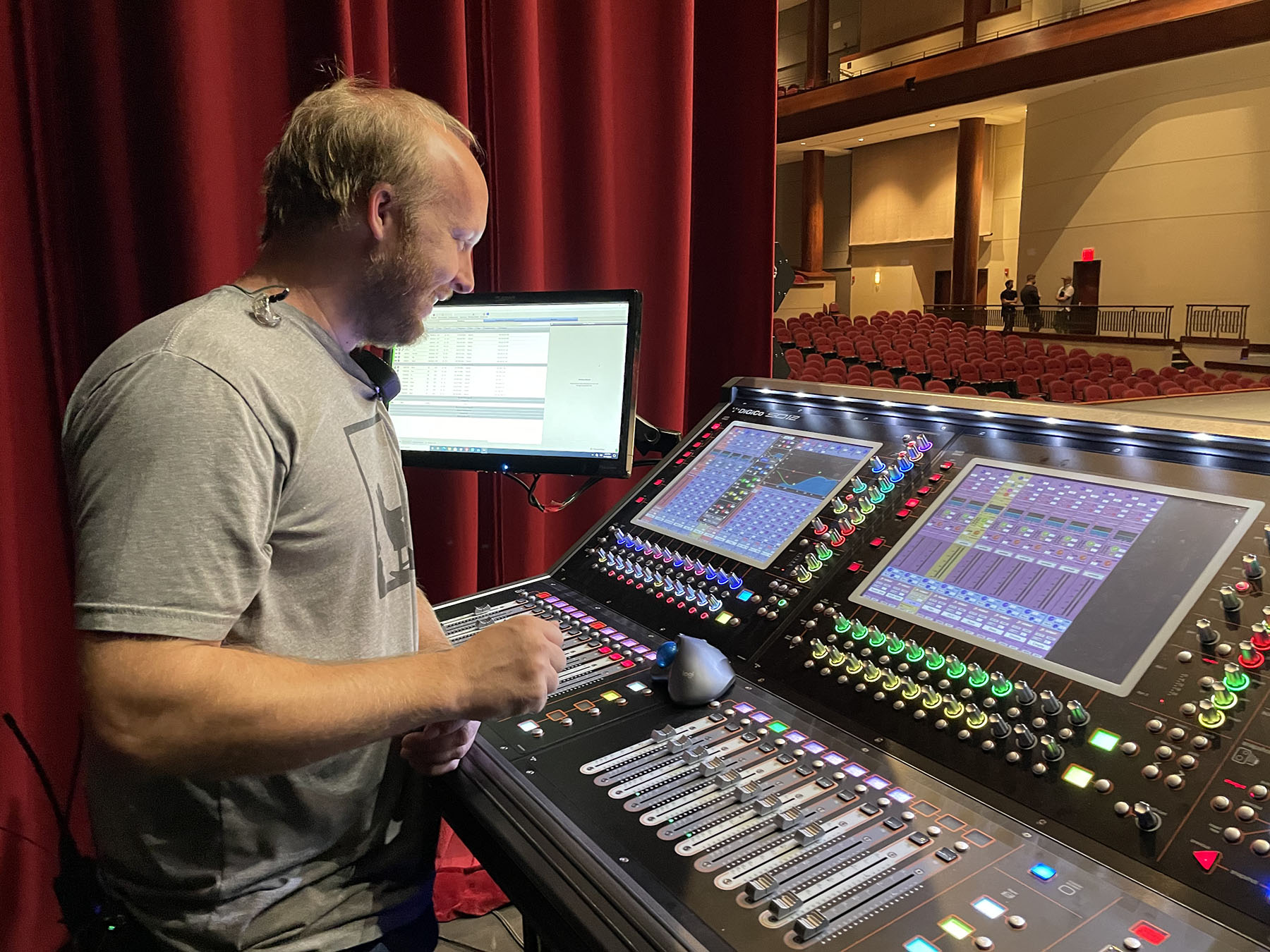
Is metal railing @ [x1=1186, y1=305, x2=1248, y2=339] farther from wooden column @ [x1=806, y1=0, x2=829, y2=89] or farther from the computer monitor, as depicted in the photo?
the computer monitor

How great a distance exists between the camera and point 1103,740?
0.79m

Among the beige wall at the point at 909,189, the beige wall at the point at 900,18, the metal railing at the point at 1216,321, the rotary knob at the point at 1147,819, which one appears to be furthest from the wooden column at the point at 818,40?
the rotary knob at the point at 1147,819

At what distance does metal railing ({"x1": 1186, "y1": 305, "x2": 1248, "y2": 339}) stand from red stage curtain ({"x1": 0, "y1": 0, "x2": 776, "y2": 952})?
1117 cm

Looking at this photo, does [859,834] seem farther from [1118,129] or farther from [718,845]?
[1118,129]

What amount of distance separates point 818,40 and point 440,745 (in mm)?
16443

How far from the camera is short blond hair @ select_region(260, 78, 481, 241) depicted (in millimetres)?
969

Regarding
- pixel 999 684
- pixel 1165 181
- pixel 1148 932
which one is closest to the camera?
pixel 1148 932

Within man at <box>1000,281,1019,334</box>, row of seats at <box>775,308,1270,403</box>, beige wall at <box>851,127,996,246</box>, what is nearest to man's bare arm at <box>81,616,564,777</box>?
row of seats at <box>775,308,1270,403</box>

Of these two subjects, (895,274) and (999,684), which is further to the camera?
(895,274)

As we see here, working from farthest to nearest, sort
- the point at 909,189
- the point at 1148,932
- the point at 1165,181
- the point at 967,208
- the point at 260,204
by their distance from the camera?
the point at 909,189 < the point at 967,208 < the point at 1165,181 < the point at 260,204 < the point at 1148,932

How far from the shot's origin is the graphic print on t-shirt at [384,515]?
1.00 metres

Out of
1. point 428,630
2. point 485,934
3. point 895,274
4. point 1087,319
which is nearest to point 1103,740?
point 428,630

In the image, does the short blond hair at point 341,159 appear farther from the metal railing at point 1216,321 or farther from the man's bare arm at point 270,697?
the metal railing at point 1216,321

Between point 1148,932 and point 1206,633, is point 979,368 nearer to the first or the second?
point 1206,633
